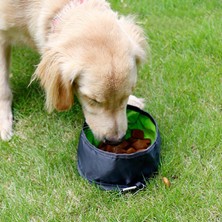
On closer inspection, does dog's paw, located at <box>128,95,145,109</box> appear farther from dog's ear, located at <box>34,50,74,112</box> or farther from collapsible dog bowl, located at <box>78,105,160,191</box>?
dog's ear, located at <box>34,50,74,112</box>

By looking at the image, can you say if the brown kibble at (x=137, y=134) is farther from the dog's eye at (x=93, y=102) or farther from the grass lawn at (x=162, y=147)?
the dog's eye at (x=93, y=102)

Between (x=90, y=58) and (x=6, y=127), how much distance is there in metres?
1.19

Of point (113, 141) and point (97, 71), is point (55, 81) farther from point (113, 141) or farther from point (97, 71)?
point (113, 141)

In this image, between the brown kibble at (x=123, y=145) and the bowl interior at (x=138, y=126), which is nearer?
the brown kibble at (x=123, y=145)

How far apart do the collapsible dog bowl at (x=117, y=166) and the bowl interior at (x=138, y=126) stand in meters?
0.07

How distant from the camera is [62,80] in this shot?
289cm

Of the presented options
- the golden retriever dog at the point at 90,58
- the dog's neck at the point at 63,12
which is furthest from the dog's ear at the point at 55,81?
the dog's neck at the point at 63,12

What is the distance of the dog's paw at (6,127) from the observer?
3527mm

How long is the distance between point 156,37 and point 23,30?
1.61m

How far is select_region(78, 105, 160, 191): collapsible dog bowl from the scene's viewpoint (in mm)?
2812

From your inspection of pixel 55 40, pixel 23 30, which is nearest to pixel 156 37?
pixel 23 30

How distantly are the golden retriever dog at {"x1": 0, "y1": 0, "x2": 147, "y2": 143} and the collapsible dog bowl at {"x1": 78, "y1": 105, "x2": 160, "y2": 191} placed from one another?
16 cm

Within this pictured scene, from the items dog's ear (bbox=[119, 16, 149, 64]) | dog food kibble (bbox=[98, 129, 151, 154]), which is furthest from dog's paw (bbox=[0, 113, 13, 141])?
dog's ear (bbox=[119, 16, 149, 64])

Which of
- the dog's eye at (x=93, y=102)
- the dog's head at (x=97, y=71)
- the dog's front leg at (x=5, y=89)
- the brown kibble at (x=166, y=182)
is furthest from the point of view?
the dog's front leg at (x=5, y=89)
